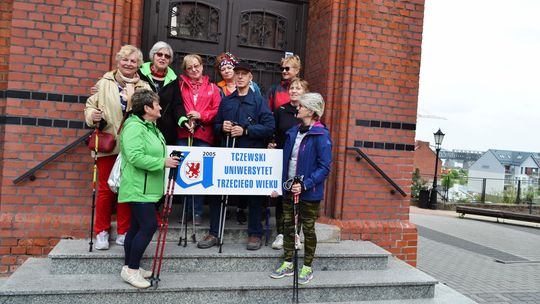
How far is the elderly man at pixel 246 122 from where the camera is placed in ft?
14.2

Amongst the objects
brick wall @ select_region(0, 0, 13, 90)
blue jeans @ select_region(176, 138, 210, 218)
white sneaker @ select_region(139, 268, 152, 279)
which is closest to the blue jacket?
blue jeans @ select_region(176, 138, 210, 218)

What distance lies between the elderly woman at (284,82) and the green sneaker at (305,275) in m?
1.82

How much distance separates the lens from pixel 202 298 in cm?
371

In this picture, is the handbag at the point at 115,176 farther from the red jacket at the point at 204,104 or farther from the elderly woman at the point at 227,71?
the elderly woman at the point at 227,71

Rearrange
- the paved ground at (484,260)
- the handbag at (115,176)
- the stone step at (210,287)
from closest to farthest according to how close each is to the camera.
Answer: the stone step at (210,287) < the handbag at (115,176) < the paved ground at (484,260)

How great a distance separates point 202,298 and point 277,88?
2.46 meters

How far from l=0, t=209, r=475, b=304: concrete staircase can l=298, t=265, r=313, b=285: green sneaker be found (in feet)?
0.20

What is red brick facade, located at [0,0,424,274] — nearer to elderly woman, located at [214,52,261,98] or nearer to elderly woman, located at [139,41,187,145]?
elderly woman, located at [139,41,187,145]

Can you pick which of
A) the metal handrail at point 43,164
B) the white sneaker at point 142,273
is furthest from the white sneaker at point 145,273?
the metal handrail at point 43,164

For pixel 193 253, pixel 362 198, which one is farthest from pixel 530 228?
pixel 193 253

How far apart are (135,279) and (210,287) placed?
2.16ft

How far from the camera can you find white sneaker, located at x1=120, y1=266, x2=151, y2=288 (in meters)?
3.57

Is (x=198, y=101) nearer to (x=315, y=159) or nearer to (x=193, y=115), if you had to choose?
(x=193, y=115)

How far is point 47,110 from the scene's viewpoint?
4.40m
